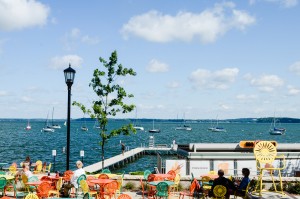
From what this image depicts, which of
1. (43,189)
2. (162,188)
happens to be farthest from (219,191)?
(43,189)

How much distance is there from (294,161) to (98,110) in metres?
11.5

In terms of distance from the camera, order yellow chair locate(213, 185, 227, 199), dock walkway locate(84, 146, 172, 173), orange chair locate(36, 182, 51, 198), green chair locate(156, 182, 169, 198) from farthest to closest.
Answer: dock walkway locate(84, 146, 172, 173) < green chair locate(156, 182, 169, 198) < orange chair locate(36, 182, 51, 198) < yellow chair locate(213, 185, 227, 199)

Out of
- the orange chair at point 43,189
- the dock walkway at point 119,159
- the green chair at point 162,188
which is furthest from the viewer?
the dock walkway at point 119,159

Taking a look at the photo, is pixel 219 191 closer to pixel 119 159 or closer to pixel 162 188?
pixel 162 188

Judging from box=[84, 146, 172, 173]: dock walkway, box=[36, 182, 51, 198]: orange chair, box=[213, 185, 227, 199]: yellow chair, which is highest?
box=[213, 185, 227, 199]: yellow chair

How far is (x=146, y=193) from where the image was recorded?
16766mm

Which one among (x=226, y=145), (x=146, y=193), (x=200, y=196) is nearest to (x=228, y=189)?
(x=200, y=196)

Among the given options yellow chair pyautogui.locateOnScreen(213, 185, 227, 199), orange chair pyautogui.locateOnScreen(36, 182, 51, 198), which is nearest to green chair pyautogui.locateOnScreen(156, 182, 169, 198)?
yellow chair pyautogui.locateOnScreen(213, 185, 227, 199)

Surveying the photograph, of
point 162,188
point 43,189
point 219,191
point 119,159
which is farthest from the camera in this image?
point 119,159

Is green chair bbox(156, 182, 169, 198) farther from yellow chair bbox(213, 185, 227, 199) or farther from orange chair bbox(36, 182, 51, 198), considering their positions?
orange chair bbox(36, 182, 51, 198)

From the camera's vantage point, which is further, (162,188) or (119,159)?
(119,159)

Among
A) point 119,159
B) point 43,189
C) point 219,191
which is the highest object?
point 219,191

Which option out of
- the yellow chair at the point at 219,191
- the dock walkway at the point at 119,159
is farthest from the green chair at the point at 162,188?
the dock walkway at the point at 119,159

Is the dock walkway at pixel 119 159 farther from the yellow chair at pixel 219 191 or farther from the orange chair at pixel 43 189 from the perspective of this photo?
the yellow chair at pixel 219 191
